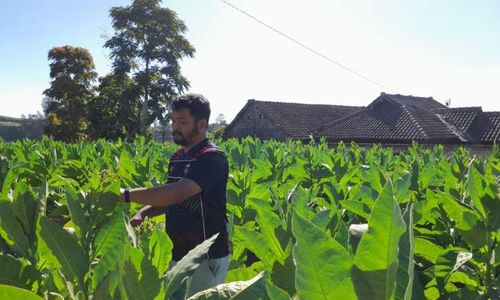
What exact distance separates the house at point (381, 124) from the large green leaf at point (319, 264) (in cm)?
2468

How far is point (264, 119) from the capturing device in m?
39.3

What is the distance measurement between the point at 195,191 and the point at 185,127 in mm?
501

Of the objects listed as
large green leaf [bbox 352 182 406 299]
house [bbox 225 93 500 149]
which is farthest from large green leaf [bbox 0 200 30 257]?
house [bbox 225 93 500 149]

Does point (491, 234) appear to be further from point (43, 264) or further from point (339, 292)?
point (43, 264)

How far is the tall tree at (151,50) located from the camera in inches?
1774

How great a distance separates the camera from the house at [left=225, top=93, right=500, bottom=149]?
94.1 feet

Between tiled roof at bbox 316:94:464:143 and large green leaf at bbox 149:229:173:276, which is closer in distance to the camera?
large green leaf at bbox 149:229:173:276

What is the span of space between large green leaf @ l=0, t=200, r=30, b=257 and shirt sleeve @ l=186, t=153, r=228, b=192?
5.12 ft

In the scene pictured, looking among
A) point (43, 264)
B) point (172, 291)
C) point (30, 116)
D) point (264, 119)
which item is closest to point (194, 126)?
point (43, 264)

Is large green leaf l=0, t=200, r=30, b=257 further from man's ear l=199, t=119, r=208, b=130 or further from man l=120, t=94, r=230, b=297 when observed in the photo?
man's ear l=199, t=119, r=208, b=130

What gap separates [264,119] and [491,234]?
122 ft

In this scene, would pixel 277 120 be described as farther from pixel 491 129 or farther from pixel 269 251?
pixel 269 251

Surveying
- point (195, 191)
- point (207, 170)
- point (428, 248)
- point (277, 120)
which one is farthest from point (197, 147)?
point (277, 120)

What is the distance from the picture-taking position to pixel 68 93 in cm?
4741
